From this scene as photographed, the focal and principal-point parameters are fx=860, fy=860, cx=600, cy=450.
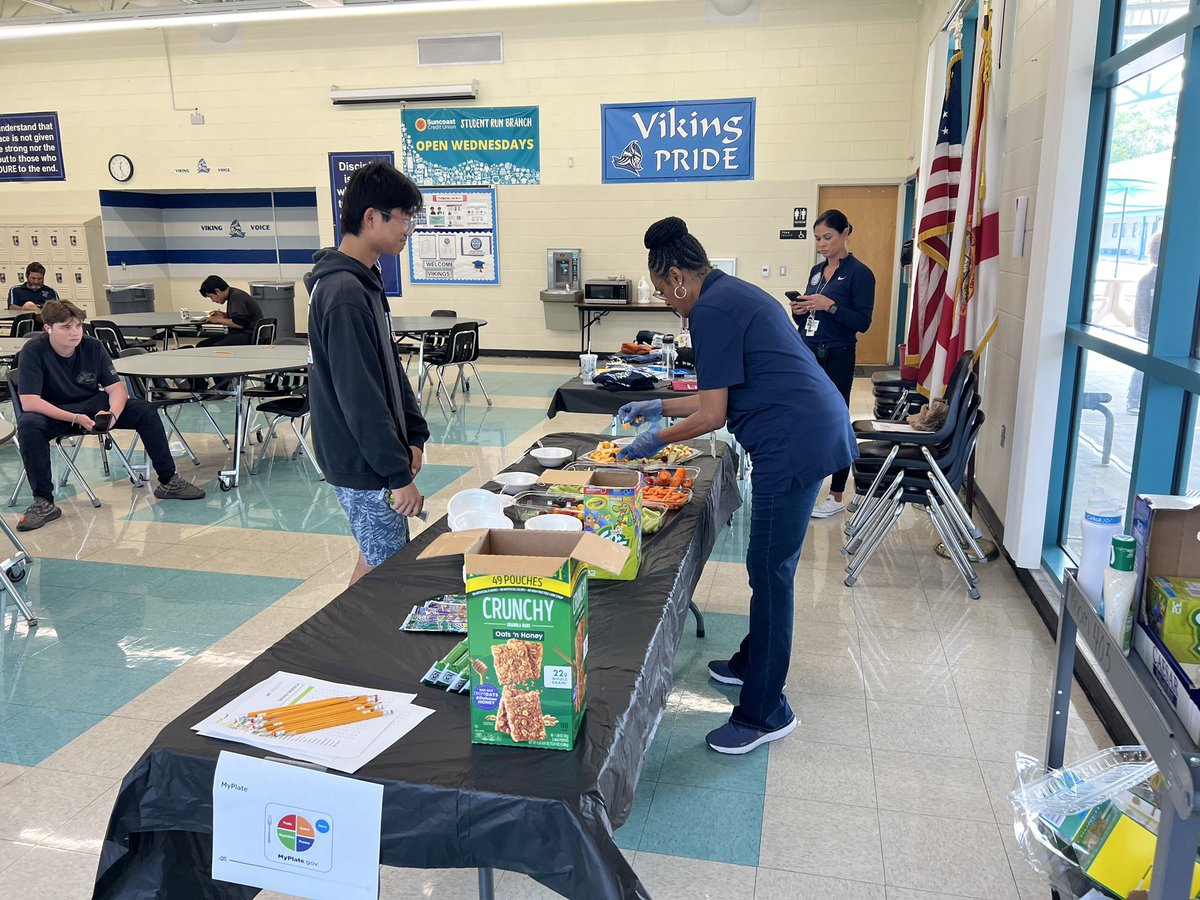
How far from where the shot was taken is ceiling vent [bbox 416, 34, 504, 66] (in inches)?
408

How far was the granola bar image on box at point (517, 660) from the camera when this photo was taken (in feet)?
4.32

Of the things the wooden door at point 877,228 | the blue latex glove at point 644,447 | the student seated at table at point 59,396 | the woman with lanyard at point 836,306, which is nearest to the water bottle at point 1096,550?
the blue latex glove at point 644,447

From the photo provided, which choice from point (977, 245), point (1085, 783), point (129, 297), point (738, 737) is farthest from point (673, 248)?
point (129, 297)

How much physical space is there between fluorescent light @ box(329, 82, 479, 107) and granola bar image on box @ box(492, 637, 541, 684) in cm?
1028

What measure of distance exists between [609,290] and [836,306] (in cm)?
577

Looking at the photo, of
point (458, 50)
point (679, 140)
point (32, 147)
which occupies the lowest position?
point (679, 140)

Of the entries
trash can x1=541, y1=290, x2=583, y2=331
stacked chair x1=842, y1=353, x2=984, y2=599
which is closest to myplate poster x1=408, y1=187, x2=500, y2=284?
trash can x1=541, y1=290, x2=583, y2=331

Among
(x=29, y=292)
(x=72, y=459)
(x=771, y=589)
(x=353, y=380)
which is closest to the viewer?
(x=353, y=380)

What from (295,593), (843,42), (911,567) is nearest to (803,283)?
(843,42)

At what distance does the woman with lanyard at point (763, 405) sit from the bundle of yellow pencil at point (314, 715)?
1.21 meters

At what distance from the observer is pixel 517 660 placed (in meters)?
1.32

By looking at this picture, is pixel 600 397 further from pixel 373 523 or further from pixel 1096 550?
pixel 1096 550

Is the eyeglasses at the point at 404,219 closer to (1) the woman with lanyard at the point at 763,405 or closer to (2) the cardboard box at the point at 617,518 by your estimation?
(1) the woman with lanyard at the point at 763,405

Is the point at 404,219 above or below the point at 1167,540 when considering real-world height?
above
